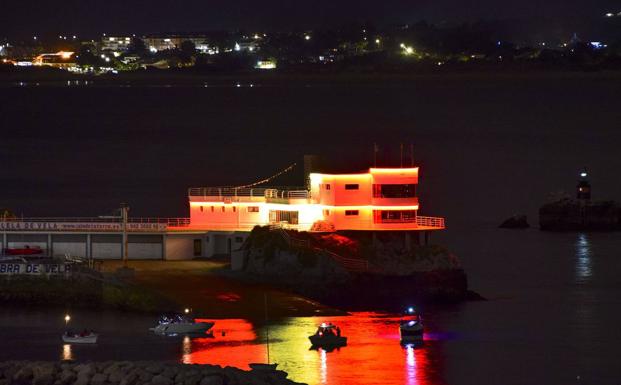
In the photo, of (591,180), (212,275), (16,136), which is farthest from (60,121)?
(212,275)

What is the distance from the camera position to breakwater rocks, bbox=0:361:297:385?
24047 millimetres

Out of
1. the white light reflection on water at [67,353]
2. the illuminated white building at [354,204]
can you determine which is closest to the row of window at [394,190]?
the illuminated white building at [354,204]

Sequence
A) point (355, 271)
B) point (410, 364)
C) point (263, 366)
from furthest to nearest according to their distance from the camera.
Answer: point (355, 271), point (410, 364), point (263, 366)

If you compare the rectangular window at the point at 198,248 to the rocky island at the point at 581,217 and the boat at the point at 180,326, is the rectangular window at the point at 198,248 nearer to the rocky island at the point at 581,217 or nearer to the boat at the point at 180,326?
the boat at the point at 180,326

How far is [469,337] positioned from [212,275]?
23.9 ft

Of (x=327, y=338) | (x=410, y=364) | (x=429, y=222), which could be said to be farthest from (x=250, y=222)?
(x=410, y=364)

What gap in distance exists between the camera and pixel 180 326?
1352 inches

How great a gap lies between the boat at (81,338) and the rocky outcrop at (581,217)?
30.7m

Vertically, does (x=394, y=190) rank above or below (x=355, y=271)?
above

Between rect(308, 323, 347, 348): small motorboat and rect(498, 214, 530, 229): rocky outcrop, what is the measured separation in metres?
29.5

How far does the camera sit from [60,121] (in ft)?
535

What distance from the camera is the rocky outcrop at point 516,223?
6259 cm

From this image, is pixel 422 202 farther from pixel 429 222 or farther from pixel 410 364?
pixel 410 364

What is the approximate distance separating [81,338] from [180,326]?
80.3 inches
